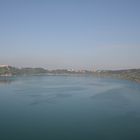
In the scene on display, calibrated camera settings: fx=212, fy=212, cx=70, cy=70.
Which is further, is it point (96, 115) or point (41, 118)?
point (96, 115)

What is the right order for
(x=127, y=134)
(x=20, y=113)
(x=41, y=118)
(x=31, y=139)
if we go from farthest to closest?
(x=20, y=113), (x=41, y=118), (x=127, y=134), (x=31, y=139)

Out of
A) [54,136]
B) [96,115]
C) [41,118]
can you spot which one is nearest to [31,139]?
[54,136]

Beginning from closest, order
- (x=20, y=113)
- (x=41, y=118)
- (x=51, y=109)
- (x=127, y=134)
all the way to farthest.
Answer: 1. (x=127, y=134)
2. (x=41, y=118)
3. (x=20, y=113)
4. (x=51, y=109)

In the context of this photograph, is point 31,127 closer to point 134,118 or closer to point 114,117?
point 114,117

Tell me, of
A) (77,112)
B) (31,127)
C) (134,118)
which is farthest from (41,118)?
(134,118)

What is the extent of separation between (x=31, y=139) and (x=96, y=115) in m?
3.71

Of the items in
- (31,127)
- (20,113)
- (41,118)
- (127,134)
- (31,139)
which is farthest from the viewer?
(20,113)

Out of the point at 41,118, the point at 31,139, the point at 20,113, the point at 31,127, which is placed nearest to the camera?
the point at 31,139

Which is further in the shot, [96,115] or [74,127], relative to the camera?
[96,115]

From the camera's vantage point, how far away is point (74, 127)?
7.00 m

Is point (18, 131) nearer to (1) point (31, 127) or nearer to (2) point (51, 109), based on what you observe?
(1) point (31, 127)

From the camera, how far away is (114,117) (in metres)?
8.49

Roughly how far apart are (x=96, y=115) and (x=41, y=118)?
7.63ft

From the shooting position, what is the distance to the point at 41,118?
8.07 meters
